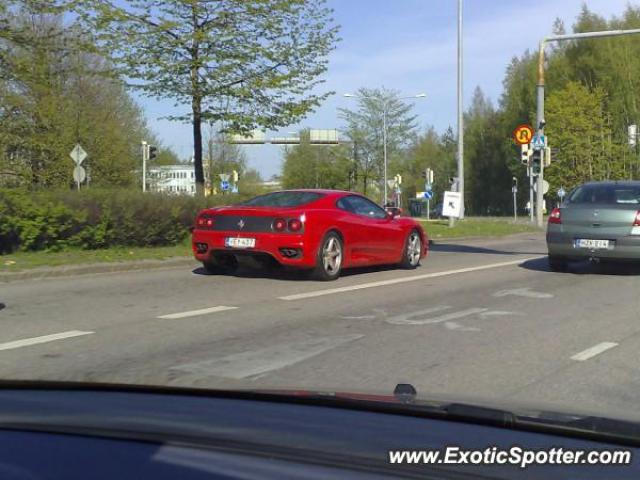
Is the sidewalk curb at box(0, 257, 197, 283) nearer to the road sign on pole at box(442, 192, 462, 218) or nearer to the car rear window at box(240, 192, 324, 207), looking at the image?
the car rear window at box(240, 192, 324, 207)

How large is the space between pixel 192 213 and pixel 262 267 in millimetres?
3618

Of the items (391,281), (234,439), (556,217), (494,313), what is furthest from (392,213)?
(234,439)

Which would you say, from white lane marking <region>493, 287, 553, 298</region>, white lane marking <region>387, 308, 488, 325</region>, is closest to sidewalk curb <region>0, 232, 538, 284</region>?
white lane marking <region>493, 287, 553, 298</region>

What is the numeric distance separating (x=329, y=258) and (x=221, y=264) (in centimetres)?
180

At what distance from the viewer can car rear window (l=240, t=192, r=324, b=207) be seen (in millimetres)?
10805

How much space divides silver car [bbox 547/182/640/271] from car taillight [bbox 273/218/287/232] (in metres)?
4.56

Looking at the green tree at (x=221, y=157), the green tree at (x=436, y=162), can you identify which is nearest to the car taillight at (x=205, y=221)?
the green tree at (x=221, y=157)

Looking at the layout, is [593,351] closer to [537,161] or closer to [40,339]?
[40,339]

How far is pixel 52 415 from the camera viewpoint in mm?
1975

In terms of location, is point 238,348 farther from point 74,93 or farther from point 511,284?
point 74,93

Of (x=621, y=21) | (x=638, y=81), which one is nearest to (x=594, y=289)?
(x=638, y=81)

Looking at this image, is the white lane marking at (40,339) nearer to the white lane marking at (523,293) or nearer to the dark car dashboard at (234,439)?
the dark car dashboard at (234,439)

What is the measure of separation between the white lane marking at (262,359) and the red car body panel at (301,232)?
3.50 meters

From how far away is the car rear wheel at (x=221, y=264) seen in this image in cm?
1127
